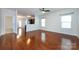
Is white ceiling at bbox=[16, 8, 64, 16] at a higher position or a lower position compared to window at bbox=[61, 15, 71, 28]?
higher

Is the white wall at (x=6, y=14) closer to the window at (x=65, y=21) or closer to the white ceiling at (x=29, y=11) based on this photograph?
the white ceiling at (x=29, y=11)

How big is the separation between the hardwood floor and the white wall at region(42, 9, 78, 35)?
0.08 meters

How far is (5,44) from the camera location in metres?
2.25

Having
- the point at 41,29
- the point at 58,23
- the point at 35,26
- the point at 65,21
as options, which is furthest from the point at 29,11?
the point at 65,21

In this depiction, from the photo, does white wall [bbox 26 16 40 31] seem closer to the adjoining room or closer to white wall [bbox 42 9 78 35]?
the adjoining room

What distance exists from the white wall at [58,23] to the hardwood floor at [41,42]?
3.3 inches

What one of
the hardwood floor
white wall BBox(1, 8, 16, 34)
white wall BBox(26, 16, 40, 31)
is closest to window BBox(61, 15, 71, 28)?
the hardwood floor

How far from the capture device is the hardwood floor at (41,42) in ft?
7.36

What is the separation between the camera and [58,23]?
7.47ft

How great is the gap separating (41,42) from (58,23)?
0.52m

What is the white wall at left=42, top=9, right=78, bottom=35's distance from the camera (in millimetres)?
2227
